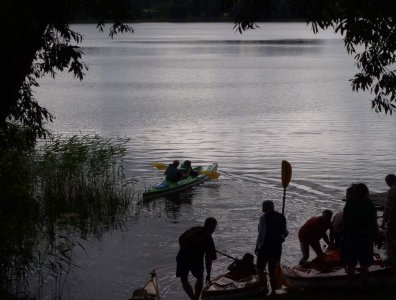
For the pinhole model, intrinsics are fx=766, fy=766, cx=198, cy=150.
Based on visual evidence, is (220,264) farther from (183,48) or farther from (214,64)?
(183,48)

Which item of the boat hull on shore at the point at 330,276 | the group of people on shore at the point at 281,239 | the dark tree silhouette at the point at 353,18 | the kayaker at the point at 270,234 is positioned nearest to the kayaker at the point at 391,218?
the group of people on shore at the point at 281,239

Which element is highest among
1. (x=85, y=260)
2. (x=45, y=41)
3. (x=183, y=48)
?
(x=183, y=48)

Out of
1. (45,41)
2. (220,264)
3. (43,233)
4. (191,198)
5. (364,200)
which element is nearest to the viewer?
(364,200)

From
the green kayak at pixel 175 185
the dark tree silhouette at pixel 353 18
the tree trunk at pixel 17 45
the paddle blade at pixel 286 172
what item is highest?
the dark tree silhouette at pixel 353 18

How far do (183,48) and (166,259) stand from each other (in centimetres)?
11440

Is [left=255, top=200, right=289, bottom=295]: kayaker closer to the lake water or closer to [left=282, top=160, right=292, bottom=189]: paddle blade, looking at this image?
the lake water

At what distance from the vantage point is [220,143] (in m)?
38.3

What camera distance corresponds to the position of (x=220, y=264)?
17.9 m

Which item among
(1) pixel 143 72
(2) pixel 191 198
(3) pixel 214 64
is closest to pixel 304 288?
(2) pixel 191 198

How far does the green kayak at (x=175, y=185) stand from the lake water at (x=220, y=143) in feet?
0.96

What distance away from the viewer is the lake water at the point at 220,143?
64.6 feet

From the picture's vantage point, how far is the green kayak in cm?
2564

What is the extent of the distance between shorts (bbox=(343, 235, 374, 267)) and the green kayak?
13149mm

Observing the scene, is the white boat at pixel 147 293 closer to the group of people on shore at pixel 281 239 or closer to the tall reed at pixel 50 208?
the group of people on shore at pixel 281 239
